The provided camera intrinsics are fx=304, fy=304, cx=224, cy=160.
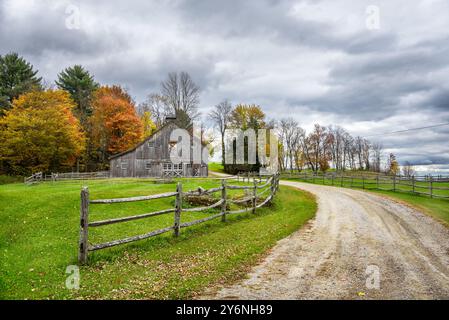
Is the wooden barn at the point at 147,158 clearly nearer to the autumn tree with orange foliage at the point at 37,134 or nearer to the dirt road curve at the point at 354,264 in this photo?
the autumn tree with orange foliage at the point at 37,134

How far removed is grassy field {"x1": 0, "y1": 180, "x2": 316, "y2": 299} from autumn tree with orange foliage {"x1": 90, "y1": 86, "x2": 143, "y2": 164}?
36.6 metres

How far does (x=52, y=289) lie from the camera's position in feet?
18.1

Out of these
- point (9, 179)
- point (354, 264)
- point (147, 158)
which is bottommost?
point (354, 264)

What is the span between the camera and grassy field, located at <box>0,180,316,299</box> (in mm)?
5617

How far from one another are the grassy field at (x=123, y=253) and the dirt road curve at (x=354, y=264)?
2.27 feet

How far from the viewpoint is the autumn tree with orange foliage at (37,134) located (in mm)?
37781

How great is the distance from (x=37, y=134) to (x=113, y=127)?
1240 cm

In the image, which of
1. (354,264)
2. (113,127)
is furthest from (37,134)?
(354,264)

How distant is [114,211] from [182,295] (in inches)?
322

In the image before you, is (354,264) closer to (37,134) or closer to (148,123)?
(37,134)

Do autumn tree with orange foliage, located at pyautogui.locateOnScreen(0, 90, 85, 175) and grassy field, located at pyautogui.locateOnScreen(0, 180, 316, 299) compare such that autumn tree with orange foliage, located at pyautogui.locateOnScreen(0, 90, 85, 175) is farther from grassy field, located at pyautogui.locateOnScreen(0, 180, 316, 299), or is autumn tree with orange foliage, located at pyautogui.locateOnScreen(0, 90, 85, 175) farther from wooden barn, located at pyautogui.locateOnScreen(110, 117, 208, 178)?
grassy field, located at pyautogui.locateOnScreen(0, 180, 316, 299)

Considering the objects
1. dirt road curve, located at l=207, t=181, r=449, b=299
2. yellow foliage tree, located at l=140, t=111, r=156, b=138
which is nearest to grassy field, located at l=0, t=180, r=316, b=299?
dirt road curve, located at l=207, t=181, r=449, b=299

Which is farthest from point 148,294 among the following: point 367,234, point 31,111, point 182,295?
point 31,111

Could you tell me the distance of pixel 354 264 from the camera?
6824 millimetres
